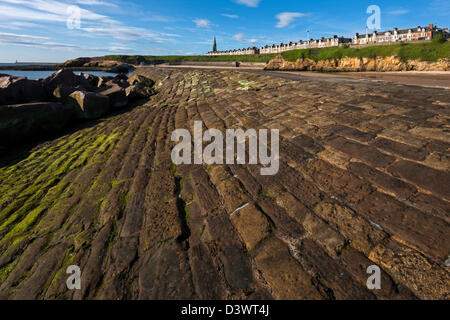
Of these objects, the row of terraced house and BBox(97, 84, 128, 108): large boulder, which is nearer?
BBox(97, 84, 128, 108): large boulder

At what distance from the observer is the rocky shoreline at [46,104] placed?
6012 millimetres

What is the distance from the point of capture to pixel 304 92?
6.25 meters

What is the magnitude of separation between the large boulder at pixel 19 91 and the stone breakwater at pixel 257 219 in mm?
5129

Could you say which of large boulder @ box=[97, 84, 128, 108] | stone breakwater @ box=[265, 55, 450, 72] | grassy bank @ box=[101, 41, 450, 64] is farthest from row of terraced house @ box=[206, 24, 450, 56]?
large boulder @ box=[97, 84, 128, 108]

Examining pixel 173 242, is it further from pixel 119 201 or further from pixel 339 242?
pixel 339 242

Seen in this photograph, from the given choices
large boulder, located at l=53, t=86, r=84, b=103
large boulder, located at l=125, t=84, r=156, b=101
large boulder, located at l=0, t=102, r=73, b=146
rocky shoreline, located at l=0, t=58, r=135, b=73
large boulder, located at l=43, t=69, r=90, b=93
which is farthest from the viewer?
rocky shoreline, located at l=0, t=58, r=135, b=73

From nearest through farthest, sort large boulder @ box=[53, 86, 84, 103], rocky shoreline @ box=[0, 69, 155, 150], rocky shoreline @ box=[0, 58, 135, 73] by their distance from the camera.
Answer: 1. rocky shoreline @ box=[0, 69, 155, 150]
2. large boulder @ box=[53, 86, 84, 103]
3. rocky shoreline @ box=[0, 58, 135, 73]

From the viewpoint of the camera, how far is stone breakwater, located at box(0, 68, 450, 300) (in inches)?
62.7

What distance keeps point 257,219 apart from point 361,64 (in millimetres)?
27673

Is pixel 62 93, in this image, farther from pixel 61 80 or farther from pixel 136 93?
pixel 136 93

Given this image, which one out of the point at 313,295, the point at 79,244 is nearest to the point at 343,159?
the point at 313,295

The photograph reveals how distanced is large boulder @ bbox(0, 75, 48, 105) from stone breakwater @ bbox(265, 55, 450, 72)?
2506 cm

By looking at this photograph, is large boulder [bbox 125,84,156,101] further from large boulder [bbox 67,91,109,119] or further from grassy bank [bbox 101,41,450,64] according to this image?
grassy bank [bbox 101,41,450,64]

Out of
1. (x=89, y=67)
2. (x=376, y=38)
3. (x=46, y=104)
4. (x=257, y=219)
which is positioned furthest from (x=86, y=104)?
(x=376, y=38)
